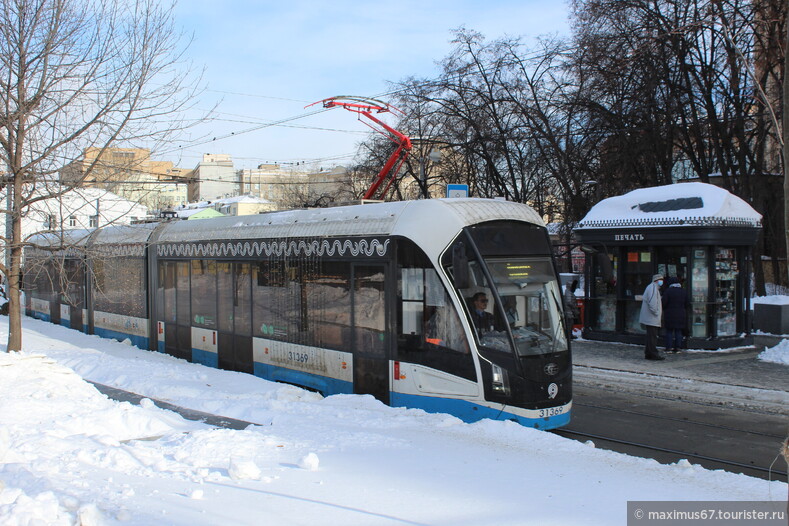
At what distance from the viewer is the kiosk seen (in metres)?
15.3

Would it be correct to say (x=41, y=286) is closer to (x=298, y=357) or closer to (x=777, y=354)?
(x=298, y=357)

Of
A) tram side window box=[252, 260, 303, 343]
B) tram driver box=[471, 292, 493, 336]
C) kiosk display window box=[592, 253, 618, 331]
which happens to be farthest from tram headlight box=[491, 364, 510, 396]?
kiosk display window box=[592, 253, 618, 331]

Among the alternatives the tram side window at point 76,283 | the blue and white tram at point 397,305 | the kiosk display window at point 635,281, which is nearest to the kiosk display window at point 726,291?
the kiosk display window at point 635,281

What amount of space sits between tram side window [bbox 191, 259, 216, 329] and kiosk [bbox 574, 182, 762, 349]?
27.2 ft

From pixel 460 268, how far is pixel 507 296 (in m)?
0.69

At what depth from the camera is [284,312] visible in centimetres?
1040

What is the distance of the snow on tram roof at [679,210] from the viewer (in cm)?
1514

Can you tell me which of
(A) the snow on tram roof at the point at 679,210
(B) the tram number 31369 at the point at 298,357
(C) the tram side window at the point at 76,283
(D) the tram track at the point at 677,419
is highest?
(A) the snow on tram roof at the point at 679,210

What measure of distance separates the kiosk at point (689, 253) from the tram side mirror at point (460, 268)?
8.50 metres

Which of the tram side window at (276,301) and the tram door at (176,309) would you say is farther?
the tram door at (176,309)

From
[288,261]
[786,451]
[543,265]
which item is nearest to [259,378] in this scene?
[288,261]

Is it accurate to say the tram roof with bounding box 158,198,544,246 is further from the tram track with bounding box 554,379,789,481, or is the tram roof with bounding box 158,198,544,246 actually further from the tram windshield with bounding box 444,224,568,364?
the tram track with bounding box 554,379,789,481

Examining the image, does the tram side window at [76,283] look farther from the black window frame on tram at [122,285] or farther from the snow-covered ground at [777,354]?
the snow-covered ground at [777,354]

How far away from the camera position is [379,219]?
8891 mm
